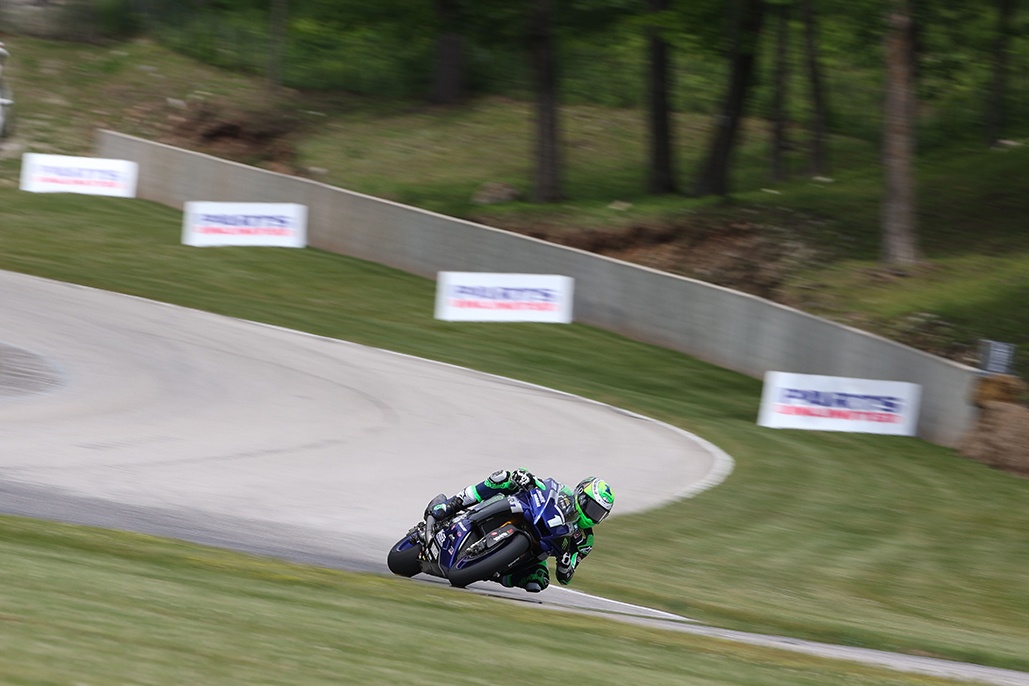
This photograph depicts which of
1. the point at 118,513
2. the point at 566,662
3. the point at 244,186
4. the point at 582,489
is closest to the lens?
the point at 566,662

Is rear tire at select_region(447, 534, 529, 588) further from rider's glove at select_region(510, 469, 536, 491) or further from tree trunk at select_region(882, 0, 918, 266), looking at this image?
tree trunk at select_region(882, 0, 918, 266)

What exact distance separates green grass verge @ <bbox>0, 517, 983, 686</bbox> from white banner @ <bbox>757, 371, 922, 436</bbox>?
14015 millimetres

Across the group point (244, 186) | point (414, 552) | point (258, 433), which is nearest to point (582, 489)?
point (414, 552)

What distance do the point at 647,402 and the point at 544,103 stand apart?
1517 centimetres

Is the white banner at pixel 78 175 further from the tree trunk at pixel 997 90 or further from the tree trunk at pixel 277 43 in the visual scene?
the tree trunk at pixel 997 90

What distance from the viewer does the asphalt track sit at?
1148 cm

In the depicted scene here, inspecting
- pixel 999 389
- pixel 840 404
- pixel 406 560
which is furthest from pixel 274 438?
pixel 999 389

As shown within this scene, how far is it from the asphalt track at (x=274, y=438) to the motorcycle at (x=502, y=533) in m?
0.61

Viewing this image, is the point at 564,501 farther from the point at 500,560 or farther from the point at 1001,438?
the point at 1001,438

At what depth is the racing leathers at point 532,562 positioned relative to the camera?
1005 cm

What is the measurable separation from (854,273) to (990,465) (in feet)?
28.7

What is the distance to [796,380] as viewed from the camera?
75.5ft

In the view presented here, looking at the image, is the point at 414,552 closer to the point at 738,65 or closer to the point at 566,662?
the point at 566,662

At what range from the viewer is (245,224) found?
106 ft
